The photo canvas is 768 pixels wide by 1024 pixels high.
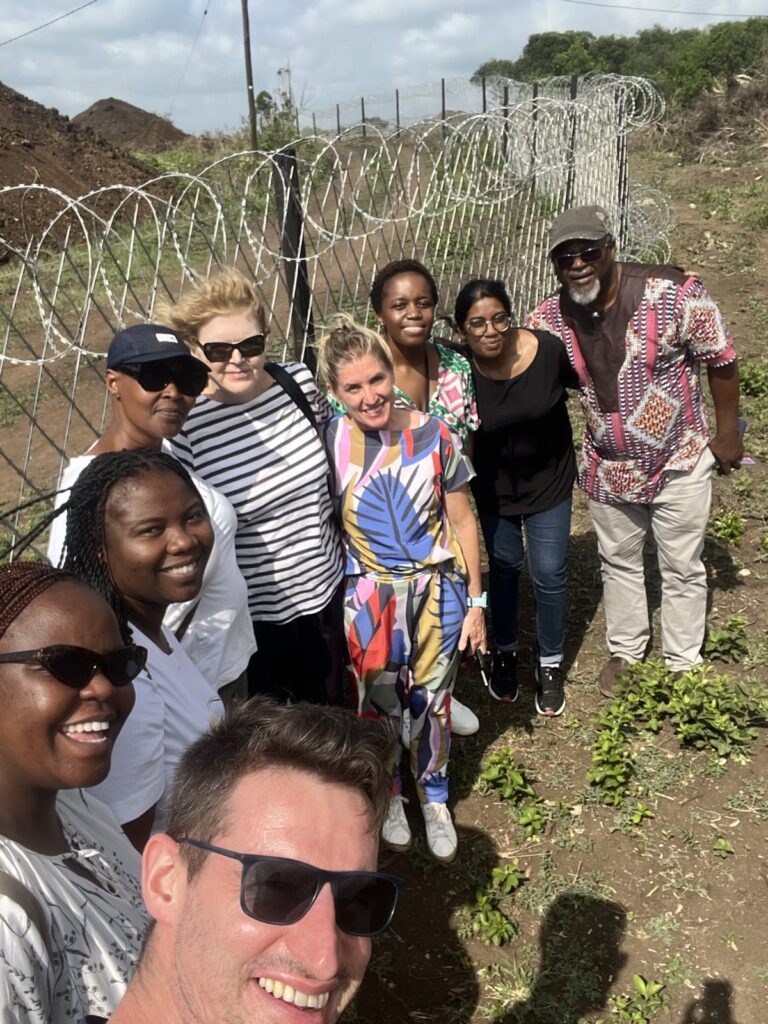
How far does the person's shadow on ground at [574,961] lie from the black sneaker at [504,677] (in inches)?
39.9

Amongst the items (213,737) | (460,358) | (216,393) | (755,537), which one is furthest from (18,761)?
(755,537)

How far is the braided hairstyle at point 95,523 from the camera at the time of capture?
172 cm

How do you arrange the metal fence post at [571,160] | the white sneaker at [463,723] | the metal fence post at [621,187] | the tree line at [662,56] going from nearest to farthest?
1. the white sneaker at [463,723]
2. the metal fence post at [571,160]
3. the metal fence post at [621,187]
4. the tree line at [662,56]

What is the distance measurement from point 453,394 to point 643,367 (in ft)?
2.26

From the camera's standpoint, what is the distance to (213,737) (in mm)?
1197

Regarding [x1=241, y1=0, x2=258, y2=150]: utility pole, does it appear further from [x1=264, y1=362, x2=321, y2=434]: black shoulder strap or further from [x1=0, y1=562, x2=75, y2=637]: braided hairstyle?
[x1=0, y1=562, x2=75, y2=637]: braided hairstyle

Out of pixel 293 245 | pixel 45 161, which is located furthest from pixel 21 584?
pixel 45 161

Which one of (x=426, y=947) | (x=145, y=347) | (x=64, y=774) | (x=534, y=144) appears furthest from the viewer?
(x=534, y=144)

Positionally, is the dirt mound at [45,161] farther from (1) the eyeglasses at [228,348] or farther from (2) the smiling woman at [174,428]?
(2) the smiling woman at [174,428]

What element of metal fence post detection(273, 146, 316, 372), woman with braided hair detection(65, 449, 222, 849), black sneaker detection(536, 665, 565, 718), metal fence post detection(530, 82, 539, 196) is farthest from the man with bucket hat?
metal fence post detection(530, 82, 539, 196)

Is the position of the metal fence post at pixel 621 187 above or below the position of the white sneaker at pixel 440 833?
above

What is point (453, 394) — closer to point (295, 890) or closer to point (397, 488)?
point (397, 488)

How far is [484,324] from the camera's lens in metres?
2.94

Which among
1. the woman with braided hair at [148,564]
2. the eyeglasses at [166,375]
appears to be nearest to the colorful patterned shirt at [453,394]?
the eyeglasses at [166,375]
